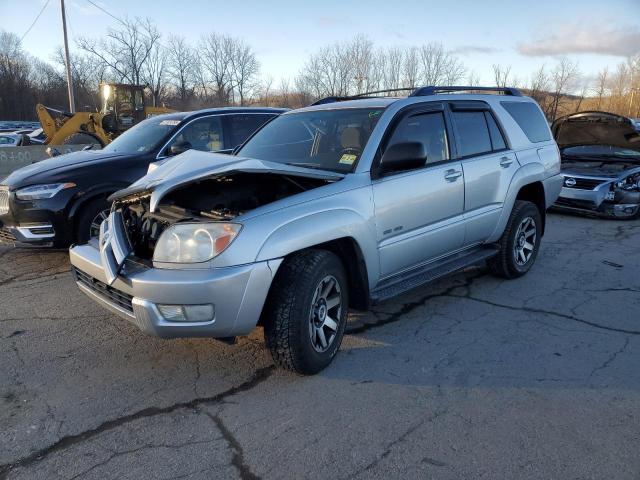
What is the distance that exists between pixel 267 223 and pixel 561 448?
6.60 ft

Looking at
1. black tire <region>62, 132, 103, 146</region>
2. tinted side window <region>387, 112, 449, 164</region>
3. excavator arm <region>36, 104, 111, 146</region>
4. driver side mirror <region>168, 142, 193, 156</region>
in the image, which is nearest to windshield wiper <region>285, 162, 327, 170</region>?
tinted side window <region>387, 112, 449, 164</region>

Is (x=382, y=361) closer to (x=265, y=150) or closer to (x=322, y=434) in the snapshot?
(x=322, y=434)

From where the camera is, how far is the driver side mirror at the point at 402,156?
12.1 feet

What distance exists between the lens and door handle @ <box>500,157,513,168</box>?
4986 millimetres

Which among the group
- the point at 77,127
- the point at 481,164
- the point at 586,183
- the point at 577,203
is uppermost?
the point at 77,127

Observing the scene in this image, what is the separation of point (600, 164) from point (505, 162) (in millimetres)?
5176

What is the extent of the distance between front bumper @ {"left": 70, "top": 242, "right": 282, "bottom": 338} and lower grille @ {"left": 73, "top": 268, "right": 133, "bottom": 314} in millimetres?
15

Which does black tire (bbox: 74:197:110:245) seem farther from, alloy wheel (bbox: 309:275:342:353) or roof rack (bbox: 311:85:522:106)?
alloy wheel (bbox: 309:275:342:353)

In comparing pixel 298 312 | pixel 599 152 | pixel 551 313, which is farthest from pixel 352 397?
pixel 599 152

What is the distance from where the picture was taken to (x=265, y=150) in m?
4.47

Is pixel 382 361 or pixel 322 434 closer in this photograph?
pixel 322 434

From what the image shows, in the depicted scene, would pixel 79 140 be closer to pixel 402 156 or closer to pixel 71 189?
pixel 71 189

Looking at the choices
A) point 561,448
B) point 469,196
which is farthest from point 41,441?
point 469,196

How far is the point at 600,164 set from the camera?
9.06 meters
